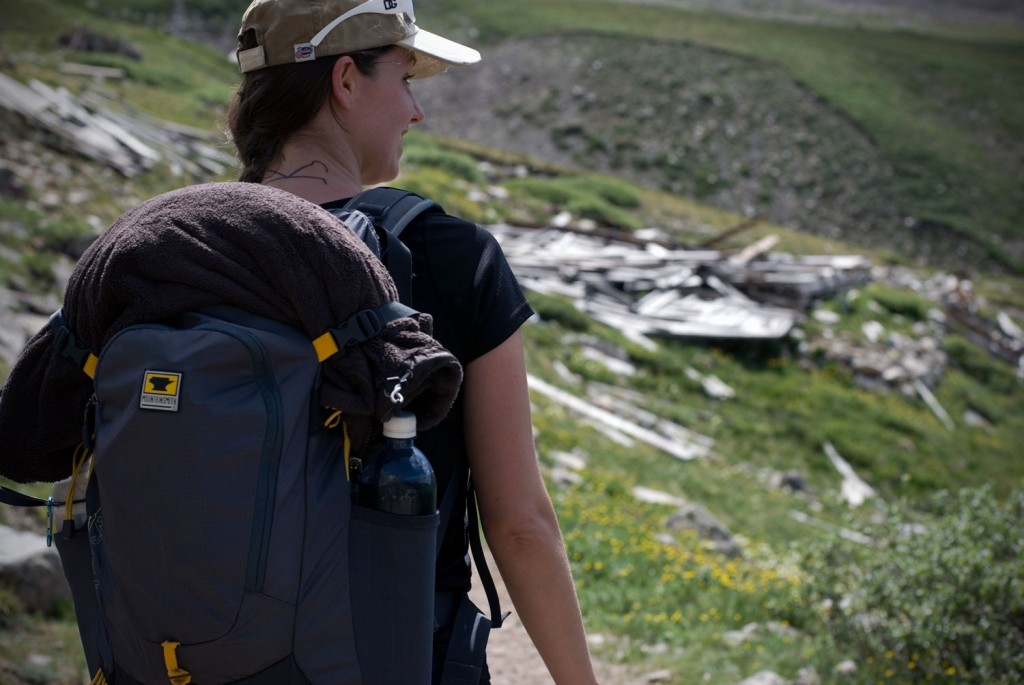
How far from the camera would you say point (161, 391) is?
1709 mm

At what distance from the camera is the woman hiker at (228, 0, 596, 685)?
2.12 meters

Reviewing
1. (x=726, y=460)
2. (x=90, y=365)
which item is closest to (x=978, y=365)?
(x=726, y=460)

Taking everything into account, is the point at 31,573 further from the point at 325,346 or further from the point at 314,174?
the point at 325,346

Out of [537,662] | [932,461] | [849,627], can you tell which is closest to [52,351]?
[537,662]

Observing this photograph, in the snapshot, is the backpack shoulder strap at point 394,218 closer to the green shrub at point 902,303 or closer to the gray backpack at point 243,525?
the gray backpack at point 243,525

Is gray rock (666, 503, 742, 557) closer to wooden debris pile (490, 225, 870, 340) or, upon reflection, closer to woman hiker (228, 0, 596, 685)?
woman hiker (228, 0, 596, 685)

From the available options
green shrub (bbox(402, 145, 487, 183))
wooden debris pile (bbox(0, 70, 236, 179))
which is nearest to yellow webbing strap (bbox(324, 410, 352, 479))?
wooden debris pile (bbox(0, 70, 236, 179))

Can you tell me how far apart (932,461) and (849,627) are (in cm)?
1274

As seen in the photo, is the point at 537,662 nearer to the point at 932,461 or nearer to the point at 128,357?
the point at 128,357

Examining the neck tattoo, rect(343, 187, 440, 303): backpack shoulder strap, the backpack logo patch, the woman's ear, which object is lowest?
the backpack logo patch

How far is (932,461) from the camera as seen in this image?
1838cm

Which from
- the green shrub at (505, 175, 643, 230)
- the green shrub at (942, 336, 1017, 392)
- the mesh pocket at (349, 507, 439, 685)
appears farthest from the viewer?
the green shrub at (505, 175, 643, 230)

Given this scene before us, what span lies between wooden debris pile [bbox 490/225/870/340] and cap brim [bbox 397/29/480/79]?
18.4m

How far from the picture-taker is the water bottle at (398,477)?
5.94 ft
